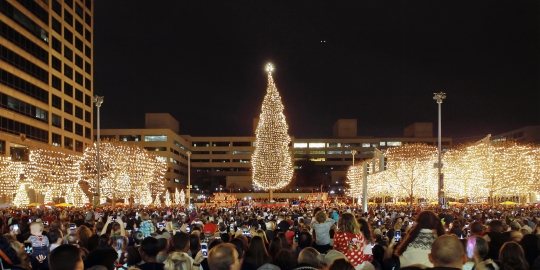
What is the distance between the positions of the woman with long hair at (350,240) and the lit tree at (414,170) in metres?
62.2

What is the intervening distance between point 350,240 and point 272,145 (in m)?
53.5

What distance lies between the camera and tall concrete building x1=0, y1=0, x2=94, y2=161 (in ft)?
194

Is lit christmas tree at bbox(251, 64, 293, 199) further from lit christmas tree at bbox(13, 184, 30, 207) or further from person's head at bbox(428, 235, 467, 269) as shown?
person's head at bbox(428, 235, 467, 269)

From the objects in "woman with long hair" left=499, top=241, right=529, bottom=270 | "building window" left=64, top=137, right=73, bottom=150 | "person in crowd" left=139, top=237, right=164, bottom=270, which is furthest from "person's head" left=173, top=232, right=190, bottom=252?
"building window" left=64, top=137, right=73, bottom=150

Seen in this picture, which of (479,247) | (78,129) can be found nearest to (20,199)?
(78,129)

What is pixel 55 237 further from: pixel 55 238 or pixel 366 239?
pixel 366 239

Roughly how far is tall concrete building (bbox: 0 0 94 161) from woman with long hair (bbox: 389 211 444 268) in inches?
2173

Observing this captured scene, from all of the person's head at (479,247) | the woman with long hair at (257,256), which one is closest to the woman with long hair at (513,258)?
the person's head at (479,247)

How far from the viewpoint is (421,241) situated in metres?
7.33

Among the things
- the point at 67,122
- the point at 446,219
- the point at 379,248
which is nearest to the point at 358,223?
the point at 379,248

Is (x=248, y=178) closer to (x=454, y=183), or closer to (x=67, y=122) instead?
(x=67, y=122)

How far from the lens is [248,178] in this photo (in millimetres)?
132000

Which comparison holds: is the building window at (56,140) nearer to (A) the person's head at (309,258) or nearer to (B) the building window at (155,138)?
(B) the building window at (155,138)

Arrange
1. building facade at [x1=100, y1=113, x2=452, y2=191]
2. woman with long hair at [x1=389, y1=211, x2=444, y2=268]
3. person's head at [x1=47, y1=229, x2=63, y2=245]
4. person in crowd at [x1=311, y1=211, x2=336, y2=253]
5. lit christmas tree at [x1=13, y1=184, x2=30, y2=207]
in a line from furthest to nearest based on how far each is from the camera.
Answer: building facade at [x1=100, y1=113, x2=452, y2=191]
lit christmas tree at [x1=13, y1=184, x2=30, y2=207]
person in crowd at [x1=311, y1=211, x2=336, y2=253]
person's head at [x1=47, y1=229, x2=63, y2=245]
woman with long hair at [x1=389, y1=211, x2=444, y2=268]
